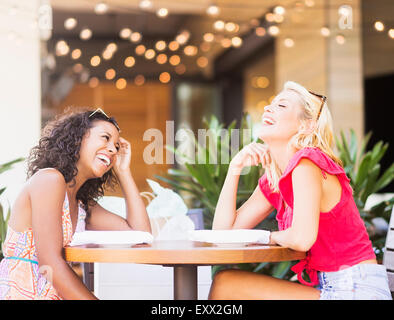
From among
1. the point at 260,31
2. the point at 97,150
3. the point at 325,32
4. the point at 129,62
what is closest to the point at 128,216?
the point at 97,150

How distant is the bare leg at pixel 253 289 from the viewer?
7.00 feet

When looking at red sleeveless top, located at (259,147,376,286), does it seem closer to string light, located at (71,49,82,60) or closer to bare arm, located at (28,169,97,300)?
bare arm, located at (28,169,97,300)

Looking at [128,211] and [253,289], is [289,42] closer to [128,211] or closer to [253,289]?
[128,211]

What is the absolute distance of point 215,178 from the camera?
3.83 meters

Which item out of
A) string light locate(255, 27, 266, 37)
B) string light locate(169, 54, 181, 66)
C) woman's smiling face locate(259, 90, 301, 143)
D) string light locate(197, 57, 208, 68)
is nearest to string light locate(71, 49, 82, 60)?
string light locate(169, 54, 181, 66)

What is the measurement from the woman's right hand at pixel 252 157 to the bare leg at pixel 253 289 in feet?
1.73

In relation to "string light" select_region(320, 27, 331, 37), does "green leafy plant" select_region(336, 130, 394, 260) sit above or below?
below

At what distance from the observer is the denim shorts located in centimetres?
208

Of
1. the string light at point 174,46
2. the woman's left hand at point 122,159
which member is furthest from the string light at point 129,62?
the woman's left hand at point 122,159

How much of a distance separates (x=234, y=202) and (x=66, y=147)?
688mm

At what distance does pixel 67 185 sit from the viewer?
2418mm

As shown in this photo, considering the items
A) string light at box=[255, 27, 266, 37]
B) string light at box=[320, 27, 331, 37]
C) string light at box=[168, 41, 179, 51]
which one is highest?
string light at box=[168, 41, 179, 51]

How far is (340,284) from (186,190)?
1.81 meters

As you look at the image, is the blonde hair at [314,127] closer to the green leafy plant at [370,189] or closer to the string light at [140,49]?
the green leafy plant at [370,189]
